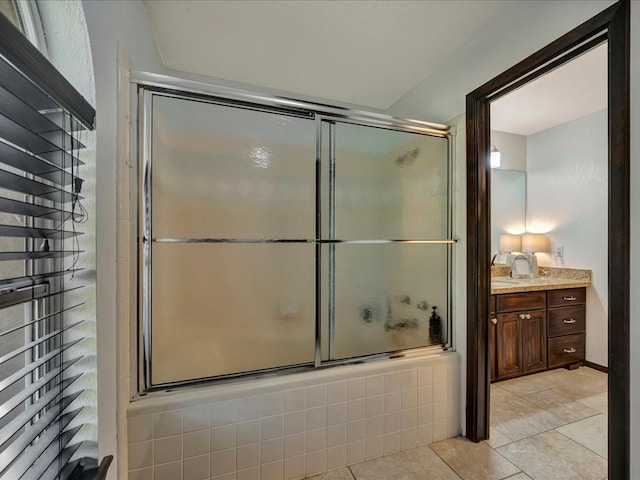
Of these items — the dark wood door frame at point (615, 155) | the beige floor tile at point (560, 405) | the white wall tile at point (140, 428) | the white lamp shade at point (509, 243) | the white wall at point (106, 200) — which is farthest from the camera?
the white lamp shade at point (509, 243)

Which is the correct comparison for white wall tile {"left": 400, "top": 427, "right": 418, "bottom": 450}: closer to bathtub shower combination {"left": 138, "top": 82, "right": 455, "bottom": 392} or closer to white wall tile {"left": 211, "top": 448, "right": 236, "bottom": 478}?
bathtub shower combination {"left": 138, "top": 82, "right": 455, "bottom": 392}

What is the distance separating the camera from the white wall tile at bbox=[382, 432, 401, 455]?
1698 millimetres

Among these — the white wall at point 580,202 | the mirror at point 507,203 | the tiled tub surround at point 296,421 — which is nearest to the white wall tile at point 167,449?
the tiled tub surround at point 296,421

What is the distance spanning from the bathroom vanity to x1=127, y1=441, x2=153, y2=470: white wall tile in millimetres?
2473

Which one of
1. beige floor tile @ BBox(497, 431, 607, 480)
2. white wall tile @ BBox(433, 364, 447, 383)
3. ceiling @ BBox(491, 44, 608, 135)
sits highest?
ceiling @ BBox(491, 44, 608, 135)

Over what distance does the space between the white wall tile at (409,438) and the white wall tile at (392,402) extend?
0.50 ft

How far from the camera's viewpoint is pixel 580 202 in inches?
103

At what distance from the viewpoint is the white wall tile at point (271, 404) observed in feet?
4.82

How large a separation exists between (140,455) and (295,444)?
2.32ft

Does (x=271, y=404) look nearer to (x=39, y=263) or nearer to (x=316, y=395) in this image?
(x=316, y=395)

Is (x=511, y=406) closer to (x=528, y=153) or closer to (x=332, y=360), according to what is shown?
(x=332, y=360)

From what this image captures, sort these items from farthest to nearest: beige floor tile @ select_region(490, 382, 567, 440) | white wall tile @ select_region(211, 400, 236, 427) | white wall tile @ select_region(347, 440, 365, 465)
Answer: beige floor tile @ select_region(490, 382, 567, 440), white wall tile @ select_region(347, 440, 365, 465), white wall tile @ select_region(211, 400, 236, 427)

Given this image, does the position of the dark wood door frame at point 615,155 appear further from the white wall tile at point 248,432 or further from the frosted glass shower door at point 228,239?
the white wall tile at point 248,432

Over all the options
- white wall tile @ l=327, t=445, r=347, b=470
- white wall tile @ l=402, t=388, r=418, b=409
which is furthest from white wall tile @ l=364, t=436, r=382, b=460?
white wall tile @ l=402, t=388, r=418, b=409
